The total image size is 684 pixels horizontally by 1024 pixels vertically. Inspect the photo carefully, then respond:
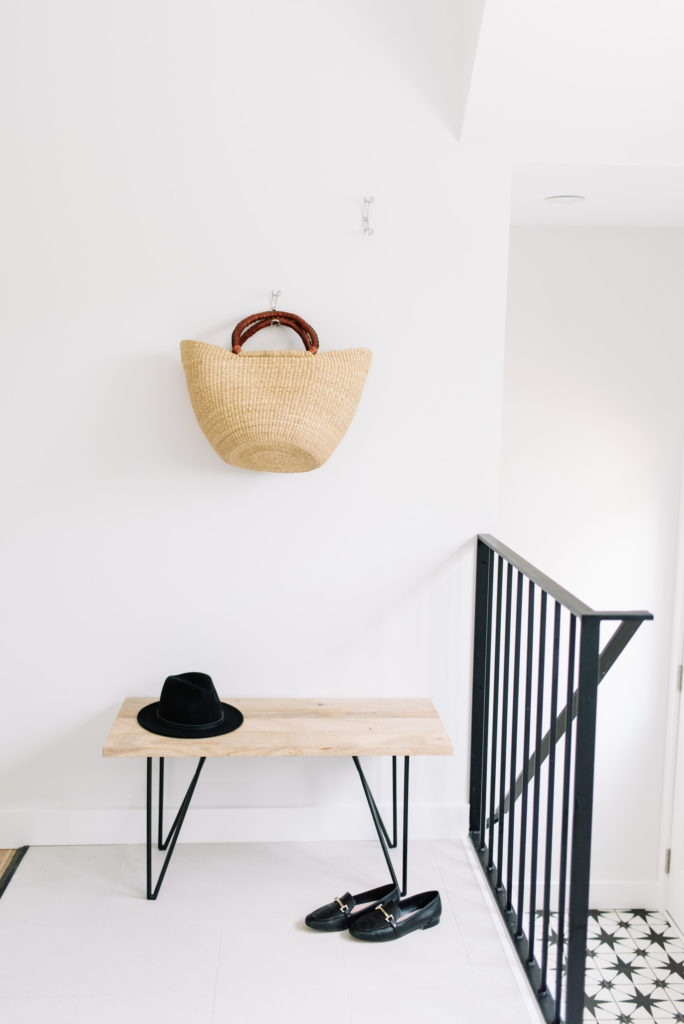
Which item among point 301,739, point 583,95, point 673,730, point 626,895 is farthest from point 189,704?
point 626,895

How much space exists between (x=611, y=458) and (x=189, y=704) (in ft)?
6.95

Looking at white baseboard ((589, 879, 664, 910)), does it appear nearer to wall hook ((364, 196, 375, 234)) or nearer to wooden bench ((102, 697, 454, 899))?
wooden bench ((102, 697, 454, 899))

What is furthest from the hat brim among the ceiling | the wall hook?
the ceiling

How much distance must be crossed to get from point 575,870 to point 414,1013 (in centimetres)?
54

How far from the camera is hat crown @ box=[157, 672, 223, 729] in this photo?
2.20 metres

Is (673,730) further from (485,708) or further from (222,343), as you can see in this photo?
(222,343)

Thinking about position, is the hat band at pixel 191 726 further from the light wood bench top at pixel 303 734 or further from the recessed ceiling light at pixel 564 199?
the recessed ceiling light at pixel 564 199

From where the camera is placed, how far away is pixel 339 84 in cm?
236

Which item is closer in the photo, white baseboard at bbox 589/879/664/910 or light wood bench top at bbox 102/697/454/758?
light wood bench top at bbox 102/697/454/758

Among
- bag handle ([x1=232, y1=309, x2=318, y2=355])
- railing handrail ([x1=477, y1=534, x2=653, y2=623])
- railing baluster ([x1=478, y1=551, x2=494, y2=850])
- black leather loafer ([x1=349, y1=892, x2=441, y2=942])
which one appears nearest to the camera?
railing handrail ([x1=477, y1=534, x2=653, y2=623])

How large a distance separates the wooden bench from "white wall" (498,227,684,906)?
1.37 meters

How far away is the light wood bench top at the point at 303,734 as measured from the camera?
7.03 feet

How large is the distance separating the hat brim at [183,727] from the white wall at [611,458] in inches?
63.2

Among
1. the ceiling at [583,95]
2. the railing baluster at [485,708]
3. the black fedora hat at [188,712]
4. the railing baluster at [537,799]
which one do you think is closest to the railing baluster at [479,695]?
the railing baluster at [485,708]
